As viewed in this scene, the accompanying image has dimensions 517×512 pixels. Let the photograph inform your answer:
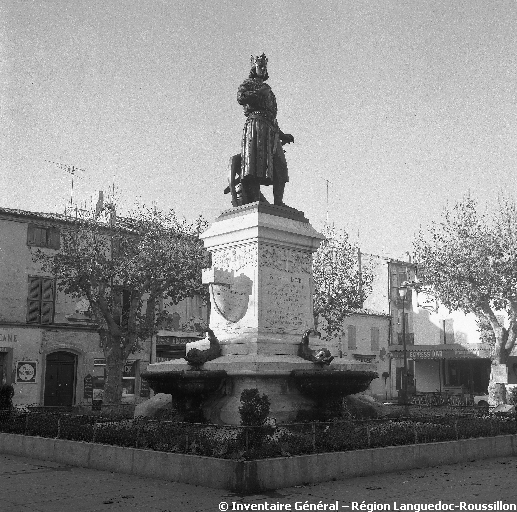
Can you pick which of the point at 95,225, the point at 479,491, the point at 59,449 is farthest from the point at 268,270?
the point at 95,225

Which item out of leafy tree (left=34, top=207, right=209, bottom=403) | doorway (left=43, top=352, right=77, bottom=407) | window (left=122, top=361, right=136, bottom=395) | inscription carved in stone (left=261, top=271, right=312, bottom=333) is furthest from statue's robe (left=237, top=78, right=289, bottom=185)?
window (left=122, top=361, right=136, bottom=395)

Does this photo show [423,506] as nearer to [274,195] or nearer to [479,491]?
[479,491]

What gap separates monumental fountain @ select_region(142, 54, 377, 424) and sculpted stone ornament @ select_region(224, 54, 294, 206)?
0.08 ft

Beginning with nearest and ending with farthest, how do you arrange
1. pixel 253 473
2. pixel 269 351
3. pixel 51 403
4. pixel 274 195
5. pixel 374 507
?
1. pixel 374 507
2. pixel 253 473
3. pixel 269 351
4. pixel 274 195
5. pixel 51 403

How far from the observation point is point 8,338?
37.1m

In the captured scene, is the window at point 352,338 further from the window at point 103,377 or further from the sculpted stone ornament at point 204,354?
the sculpted stone ornament at point 204,354

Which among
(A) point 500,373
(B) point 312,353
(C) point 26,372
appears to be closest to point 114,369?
(C) point 26,372

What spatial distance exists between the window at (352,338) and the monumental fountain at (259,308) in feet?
130

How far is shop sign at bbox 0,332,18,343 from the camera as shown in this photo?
1455 inches

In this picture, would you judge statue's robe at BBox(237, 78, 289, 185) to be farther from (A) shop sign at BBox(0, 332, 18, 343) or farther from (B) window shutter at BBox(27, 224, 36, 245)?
(B) window shutter at BBox(27, 224, 36, 245)

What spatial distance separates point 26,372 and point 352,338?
28.1m

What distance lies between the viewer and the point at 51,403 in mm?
38250

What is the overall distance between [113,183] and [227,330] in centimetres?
2183

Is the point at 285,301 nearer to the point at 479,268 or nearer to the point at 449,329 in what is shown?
the point at 479,268
